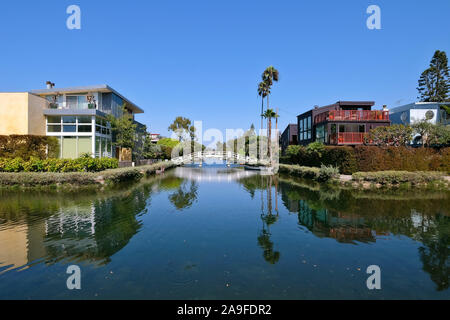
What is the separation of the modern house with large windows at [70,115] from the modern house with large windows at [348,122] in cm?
2663

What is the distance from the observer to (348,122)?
3075 cm

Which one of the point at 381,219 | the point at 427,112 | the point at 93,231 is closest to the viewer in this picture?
the point at 93,231

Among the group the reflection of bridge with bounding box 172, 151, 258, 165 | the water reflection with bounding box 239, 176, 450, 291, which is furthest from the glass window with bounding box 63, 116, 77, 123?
the water reflection with bounding box 239, 176, 450, 291

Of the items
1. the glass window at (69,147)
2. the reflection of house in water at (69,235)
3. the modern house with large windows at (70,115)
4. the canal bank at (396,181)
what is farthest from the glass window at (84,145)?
the canal bank at (396,181)

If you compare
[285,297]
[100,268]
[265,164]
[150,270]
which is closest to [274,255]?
[285,297]

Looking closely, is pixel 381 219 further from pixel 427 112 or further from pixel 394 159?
pixel 427 112

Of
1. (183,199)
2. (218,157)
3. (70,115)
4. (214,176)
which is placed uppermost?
(70,115)

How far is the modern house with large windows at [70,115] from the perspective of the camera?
2373cm

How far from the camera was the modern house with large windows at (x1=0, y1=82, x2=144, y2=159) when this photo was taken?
23734mm

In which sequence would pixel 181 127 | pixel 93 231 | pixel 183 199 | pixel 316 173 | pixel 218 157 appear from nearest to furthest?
pixel 93 231 < pixel 183 199 < pixel 316 173 < pixel 218 157 < pixel 181 127

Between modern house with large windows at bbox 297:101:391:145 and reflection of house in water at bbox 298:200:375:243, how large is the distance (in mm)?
20080

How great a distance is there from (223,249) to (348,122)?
1147 inches

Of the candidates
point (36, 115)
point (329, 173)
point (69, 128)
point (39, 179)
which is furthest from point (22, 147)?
point (329, 173)
